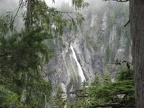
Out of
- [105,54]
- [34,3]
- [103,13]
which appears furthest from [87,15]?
[34,3]

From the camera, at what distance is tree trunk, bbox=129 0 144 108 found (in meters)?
2.66

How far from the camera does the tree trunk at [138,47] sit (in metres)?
2.66

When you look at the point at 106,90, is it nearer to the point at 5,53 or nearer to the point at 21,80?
the point at 5,53

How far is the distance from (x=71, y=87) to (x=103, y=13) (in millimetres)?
55202

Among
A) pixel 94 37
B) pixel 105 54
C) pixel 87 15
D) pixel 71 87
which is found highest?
pixel 87 15

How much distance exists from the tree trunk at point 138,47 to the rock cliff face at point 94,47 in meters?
66.7

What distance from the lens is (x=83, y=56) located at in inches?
3561

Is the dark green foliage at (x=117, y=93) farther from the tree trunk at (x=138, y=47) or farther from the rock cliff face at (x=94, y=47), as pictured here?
the rock cliff face at (x=94, y=47)

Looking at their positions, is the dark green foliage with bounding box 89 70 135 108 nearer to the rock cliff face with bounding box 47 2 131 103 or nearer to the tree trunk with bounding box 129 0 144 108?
the tree trunk with bounding box 129 0 144 108

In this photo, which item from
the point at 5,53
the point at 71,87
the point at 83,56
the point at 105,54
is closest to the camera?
the point at 5,53

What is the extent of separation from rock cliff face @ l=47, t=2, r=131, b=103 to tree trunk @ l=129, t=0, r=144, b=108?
66687mm

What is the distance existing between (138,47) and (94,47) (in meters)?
97.8

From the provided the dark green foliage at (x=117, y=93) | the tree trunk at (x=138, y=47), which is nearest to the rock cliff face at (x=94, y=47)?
the dark green foliage at (x=117, y=93)

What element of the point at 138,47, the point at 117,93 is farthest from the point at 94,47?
the point at 138,47
